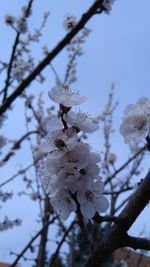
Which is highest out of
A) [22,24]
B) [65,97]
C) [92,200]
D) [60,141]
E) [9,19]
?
[22,24]

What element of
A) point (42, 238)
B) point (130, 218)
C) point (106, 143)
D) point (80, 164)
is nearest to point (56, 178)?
point (80, 164)

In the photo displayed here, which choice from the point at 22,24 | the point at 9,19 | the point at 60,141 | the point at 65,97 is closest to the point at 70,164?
the point at 60,141

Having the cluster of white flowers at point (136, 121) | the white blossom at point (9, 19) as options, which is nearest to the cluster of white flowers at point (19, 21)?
the white blossom at point (9, 19)

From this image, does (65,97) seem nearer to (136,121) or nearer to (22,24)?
(136,121)

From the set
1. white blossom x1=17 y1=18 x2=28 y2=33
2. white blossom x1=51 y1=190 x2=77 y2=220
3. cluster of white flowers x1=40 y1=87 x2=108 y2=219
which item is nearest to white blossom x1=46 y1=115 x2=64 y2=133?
cluster of white flowers x1=40 y1=87 x2=108 y2=219

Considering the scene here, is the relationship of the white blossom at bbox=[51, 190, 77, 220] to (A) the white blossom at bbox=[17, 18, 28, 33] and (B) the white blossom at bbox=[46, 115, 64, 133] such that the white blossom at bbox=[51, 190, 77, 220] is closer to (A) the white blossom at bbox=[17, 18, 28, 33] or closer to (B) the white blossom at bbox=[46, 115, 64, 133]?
(B) the white blossom at bbox=[46, 115, 64, 133]

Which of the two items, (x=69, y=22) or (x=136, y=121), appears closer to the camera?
(x=136, y=121)
